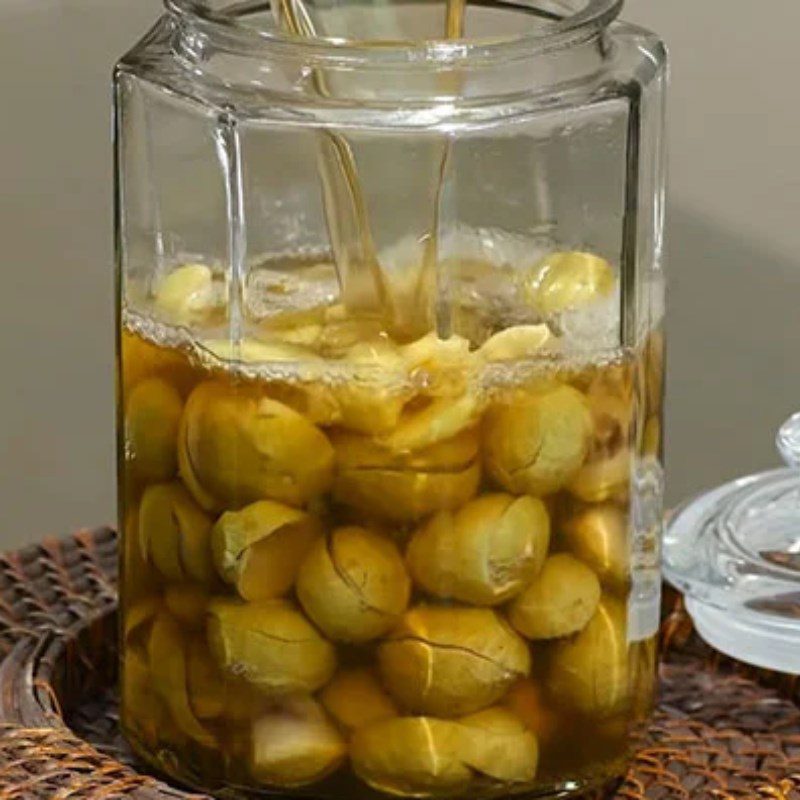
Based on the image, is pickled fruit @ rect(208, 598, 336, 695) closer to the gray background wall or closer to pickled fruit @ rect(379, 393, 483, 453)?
pickled fruit @ rect(379, 393, 483, 453)

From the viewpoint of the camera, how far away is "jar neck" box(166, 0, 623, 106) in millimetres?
430

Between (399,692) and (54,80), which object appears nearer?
(399,692)

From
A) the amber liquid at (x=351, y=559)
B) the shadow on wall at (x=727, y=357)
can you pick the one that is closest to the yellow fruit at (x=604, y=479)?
the amber liquid at (x=351, y=559)

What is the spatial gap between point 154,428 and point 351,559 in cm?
5

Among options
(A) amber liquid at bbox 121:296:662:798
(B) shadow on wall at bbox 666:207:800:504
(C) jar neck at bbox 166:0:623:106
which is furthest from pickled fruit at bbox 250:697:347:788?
(B) shadow on wall at bbox 666:207:800:504

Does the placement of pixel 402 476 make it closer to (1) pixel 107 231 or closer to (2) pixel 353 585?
(2) pixel 353 585

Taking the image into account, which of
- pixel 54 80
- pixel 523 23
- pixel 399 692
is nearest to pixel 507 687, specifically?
pixel 399 692

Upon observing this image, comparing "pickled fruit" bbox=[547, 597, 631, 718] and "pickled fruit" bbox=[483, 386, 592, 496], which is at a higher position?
"pickled fruit" bbox=[483, 386, 592, 496]

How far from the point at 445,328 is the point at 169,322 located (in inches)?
2.2

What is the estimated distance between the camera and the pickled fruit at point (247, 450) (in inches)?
17.0

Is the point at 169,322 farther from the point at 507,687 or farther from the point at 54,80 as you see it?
the point at 54,80

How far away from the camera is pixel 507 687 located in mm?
445

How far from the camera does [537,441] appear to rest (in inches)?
17.3

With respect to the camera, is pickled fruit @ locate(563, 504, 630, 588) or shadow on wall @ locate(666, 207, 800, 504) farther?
shadow on wall @ locate(666, 207, 800, 504)
